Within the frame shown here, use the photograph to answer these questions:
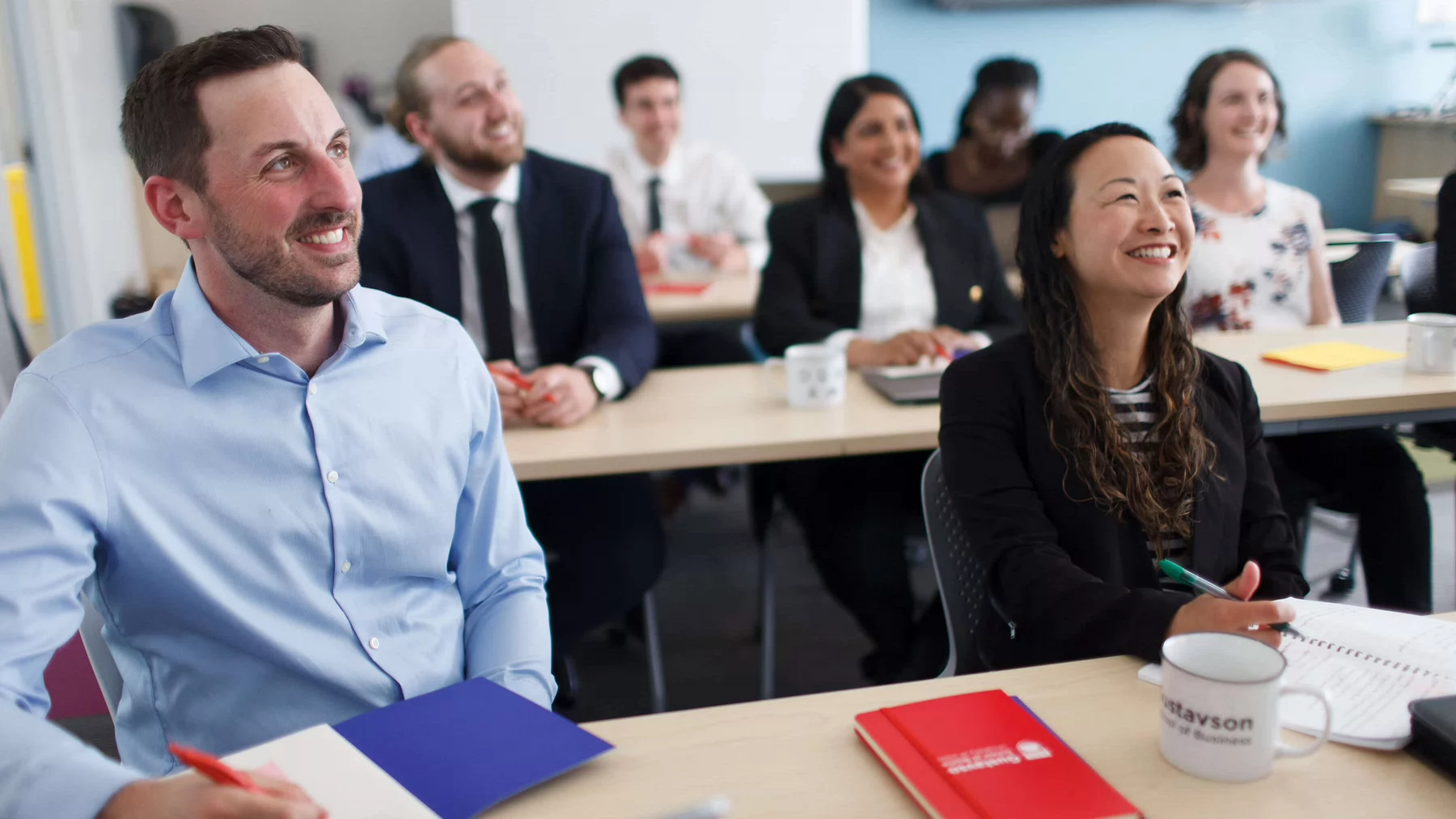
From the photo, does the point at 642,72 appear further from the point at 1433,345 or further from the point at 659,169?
the point at 1433,345

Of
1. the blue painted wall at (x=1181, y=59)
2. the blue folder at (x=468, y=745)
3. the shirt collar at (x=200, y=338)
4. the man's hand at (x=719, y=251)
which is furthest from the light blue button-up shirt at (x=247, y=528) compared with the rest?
the blue painted wall at (x=1181, y=59)

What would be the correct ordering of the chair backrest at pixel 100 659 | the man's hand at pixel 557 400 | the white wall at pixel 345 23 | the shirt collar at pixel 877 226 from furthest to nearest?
the white wall at pixel 345 23
the shirt collar at pixel 877 226
the man's hand at pixel 557 400
the chair backrest at pixel 100 659

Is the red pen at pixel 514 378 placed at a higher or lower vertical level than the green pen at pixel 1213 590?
higher

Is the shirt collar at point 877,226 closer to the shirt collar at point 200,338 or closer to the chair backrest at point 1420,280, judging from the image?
the chair backrest at point 1420,280

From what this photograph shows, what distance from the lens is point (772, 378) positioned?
7.39 feet

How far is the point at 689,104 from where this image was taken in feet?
17.8

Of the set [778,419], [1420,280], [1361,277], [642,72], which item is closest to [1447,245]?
[1420,280]

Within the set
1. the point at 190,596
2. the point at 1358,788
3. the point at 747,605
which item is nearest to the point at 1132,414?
the point at 1358,788

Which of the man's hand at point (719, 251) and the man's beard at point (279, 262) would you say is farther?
the man's hand at point (719, 251)

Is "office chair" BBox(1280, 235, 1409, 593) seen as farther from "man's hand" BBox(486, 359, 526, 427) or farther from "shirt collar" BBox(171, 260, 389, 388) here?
"shirt collar" BBox(171, 260, 389, 388)

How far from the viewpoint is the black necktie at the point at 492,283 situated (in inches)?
93.7

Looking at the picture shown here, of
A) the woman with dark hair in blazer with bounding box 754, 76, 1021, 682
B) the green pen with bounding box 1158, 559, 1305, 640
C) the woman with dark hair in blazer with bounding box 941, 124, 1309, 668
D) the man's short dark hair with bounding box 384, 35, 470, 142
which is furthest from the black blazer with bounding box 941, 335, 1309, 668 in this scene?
the man's short dark hair with bounding box 384, 35, 470, 142

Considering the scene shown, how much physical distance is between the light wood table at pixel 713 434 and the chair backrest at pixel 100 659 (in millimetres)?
688

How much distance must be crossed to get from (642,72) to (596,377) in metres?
2.50
